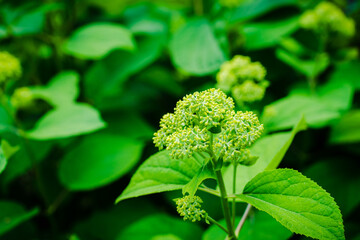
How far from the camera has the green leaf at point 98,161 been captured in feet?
4.88

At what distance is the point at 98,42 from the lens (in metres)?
1.86

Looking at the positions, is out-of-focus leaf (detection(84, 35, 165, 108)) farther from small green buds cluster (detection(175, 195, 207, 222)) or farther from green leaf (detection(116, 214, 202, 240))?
small green buds cluster (detection(175, 195, 207, 222))

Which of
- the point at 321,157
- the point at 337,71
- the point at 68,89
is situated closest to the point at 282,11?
the point at 337,71

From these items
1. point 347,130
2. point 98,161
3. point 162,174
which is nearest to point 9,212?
point 98,161

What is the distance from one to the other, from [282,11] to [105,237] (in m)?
1.82

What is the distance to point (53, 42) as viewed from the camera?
7.11ft

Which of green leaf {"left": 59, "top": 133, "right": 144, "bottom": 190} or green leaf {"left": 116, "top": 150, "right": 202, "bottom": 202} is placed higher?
green leaf {"left": 116, "top": 150, "right": 202, "bottom": 202}

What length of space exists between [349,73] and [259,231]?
1236 millimetres

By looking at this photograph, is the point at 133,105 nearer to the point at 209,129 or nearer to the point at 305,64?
the point at 305,64

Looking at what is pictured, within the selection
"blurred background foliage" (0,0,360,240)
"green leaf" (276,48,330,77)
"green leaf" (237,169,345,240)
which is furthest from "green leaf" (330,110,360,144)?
"green leaf" (237,169,345,240)

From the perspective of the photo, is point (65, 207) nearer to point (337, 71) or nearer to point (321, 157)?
point (321, 157)

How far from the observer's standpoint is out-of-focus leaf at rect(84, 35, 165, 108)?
195cm

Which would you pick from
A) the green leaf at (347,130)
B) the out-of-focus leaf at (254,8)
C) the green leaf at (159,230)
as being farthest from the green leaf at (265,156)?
the out-of-focus leaf at (254,8)

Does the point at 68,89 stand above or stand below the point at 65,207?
above
